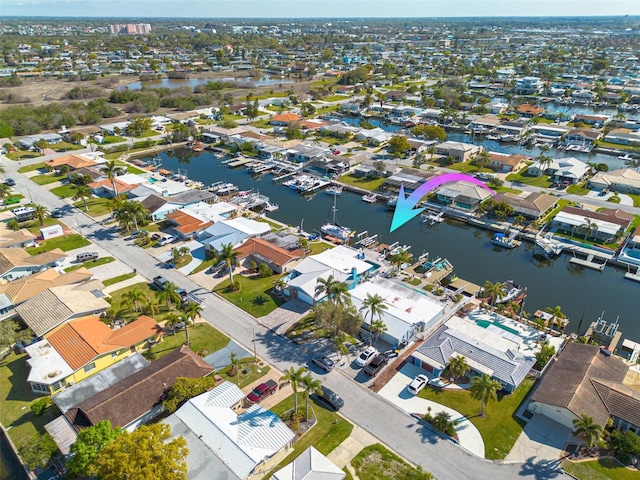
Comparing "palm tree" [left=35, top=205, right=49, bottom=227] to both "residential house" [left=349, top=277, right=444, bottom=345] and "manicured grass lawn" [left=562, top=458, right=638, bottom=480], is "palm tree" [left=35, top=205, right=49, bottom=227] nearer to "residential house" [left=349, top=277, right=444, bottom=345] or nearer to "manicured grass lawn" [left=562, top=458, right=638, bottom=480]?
"residential house" [left=349, top=277, right=444, bottom=345]

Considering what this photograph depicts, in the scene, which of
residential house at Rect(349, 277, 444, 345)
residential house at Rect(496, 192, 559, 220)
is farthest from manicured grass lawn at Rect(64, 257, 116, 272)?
residential house at Rect(496, 192, 559, 220)

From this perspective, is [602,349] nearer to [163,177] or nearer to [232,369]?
[232,369]

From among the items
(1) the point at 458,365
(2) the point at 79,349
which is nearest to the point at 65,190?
(2) the point at 79,349

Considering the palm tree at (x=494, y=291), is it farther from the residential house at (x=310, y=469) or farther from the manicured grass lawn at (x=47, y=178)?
the manicured grass lawn at (x=47, y=178)

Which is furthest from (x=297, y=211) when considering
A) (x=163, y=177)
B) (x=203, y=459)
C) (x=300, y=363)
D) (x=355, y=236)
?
(x=203, y=459)

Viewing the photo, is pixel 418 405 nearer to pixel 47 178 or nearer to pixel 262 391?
pixel 262 391

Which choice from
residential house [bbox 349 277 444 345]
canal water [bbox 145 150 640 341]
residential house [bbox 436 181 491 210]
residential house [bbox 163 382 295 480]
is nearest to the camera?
residential house [bbox 163 382 295 480]
